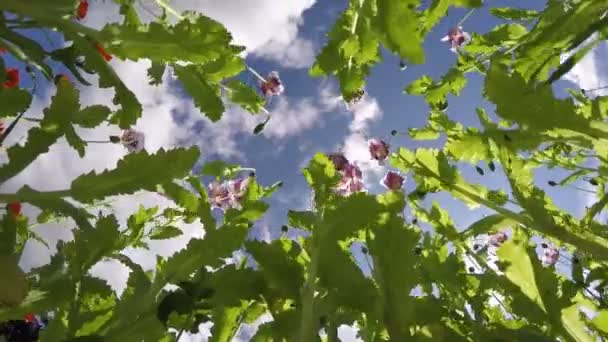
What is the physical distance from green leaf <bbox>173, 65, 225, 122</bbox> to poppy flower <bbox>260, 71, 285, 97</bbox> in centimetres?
204

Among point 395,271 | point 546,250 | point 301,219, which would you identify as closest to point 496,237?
point 546,250

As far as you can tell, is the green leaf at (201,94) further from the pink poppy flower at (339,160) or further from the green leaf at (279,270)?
the pink poppy flower at (339,160)

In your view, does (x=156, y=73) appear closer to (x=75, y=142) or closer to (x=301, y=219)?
(x=75, y=142)

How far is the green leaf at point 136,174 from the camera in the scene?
0.84 m

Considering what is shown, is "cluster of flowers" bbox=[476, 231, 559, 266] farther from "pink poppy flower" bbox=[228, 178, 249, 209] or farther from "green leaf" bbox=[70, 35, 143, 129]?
"green leaf" bbox=[70, 35, 143, 129]

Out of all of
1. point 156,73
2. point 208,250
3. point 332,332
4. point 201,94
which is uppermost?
point 156,73

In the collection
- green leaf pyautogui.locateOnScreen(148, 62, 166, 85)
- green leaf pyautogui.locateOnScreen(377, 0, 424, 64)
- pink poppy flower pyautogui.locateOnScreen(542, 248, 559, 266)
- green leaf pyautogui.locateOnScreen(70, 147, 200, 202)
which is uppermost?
pink poppy flower pyautogui.locateOnScreen(542, 248, 559, 266)

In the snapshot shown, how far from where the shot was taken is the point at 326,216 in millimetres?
836

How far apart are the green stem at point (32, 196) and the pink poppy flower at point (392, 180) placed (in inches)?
98.0

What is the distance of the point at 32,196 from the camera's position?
0.81 meters

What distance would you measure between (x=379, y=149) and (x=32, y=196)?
2.91 m

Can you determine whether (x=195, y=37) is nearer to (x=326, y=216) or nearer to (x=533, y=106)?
(x=326, y=216)

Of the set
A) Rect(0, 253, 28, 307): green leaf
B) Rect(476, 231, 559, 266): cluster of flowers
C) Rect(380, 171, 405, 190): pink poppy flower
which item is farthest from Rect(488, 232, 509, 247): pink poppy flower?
Rect(0, 253, 28, 307): green leaf

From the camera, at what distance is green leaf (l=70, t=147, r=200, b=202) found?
0.84 meters
